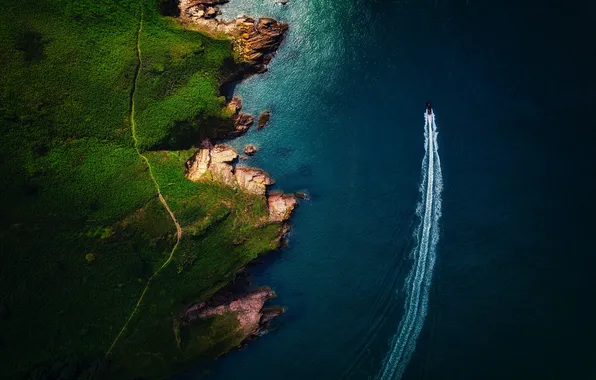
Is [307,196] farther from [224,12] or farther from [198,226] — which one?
[224,12]

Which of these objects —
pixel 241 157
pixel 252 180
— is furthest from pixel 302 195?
pixel 241 157

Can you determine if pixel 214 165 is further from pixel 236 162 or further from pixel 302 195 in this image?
pixel 302 195

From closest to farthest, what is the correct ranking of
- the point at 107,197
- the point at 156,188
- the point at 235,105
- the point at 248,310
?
1. the point at 107,197
2. the point at 156,188
3. the point at 235,105
4. the point at 248,310

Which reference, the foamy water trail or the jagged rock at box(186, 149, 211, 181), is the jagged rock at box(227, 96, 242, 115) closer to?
the jagged rock at box(186, 149, 211, 181)

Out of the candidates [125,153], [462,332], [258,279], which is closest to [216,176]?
[125,153]

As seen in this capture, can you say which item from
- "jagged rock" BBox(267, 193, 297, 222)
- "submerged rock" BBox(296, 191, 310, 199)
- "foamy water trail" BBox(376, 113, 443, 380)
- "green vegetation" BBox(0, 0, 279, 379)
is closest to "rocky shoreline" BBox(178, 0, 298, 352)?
"jagged rock" BBox(267, 193, 297, 222)

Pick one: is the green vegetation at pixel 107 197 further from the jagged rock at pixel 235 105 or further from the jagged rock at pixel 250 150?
the jagged rock at pixel 250 150
